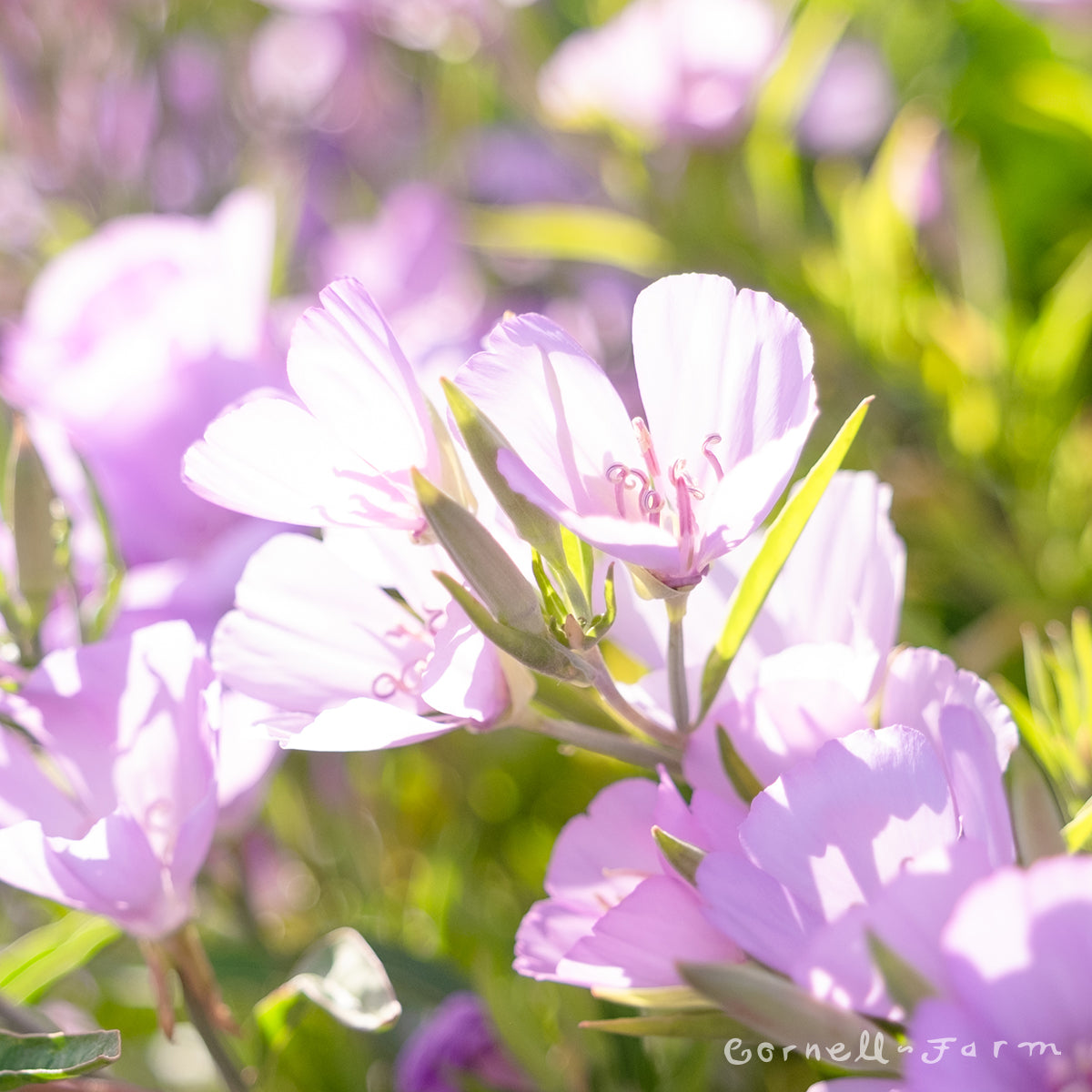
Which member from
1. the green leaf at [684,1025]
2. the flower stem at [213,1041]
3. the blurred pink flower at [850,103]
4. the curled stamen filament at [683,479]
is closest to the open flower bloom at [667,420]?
the curled stamen filament at [683,479]

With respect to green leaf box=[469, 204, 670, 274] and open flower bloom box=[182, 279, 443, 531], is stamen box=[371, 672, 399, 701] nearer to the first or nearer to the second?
open flower bloom box=[182, 279, 443, 531]

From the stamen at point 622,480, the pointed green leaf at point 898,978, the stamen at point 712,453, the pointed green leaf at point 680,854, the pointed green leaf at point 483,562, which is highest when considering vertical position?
the stamen at point 712,453

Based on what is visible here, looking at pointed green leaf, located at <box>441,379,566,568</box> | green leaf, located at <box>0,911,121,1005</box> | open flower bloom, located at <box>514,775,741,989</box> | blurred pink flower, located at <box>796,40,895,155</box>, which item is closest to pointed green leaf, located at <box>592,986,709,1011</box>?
open flower bloom, located at <box>514,775,741,989</box>

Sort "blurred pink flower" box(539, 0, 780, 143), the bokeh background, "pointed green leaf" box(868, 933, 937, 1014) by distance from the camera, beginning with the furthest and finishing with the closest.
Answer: "blurred pink flower" box(539, 0, 780, 143) → the bokeh background → "pointed green leaf" box(868, 933, 937, 1014)

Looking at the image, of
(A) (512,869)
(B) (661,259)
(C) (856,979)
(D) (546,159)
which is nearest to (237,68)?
(D) (546,159)

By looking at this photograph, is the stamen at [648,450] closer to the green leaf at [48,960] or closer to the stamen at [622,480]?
the stamen at [622,480]

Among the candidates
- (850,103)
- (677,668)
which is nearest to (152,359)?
(677,668)
